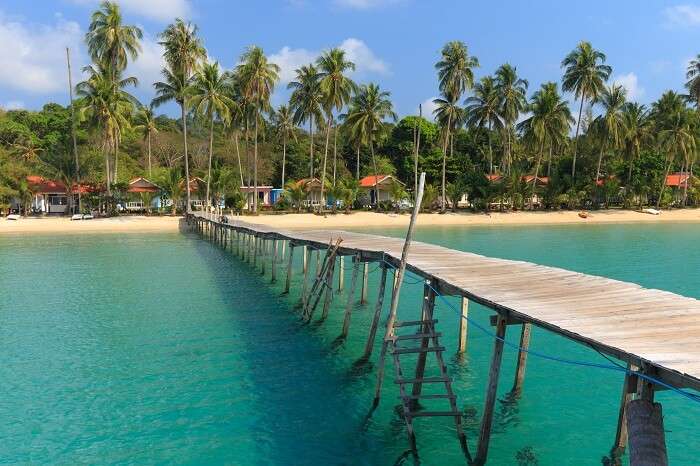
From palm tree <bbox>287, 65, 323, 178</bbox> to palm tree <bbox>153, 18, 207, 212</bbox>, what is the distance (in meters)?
9.08

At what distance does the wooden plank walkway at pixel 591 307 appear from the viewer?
5078mm

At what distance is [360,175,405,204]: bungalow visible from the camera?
59078mm

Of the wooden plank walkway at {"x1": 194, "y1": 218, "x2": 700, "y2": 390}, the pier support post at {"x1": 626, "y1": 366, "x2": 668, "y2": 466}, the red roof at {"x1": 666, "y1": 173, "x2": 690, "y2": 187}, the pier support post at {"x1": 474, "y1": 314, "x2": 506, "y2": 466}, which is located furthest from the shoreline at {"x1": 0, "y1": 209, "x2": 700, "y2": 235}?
the pier support post at {"x1": 626, "y1": 366, "x2": 668, "y2": 466}

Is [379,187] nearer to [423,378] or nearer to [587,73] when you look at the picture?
[587,73]

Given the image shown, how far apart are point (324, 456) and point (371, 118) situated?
164 feet

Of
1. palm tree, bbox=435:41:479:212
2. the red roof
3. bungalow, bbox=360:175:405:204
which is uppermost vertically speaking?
palm tree, bbox=435:41:479:212

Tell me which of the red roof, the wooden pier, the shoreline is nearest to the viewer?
the wooden pier

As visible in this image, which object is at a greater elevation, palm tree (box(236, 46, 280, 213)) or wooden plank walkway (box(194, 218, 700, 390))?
palm tree (box(236, 46, 280, 213))

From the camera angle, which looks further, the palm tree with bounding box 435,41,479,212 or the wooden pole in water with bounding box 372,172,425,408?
the palm tree with bounding box 435,41,479,212

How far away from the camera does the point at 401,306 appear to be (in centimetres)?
1698

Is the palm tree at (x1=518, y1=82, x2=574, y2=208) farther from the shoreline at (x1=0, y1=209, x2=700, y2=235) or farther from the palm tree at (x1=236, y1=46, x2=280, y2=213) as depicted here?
the palm tree at (x1=236, y1=46, x2=280, y2=213)

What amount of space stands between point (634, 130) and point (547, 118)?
8907mm

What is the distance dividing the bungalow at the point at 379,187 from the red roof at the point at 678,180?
30455 mm

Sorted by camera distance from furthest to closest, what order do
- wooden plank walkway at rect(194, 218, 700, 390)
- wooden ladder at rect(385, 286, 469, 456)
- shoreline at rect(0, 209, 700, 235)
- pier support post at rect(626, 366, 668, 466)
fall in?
shoreline at rect(0, 209, 700, 235) → wooden ladder at rect(385, 286, 469, 456) → wooden plank walkway at rect(194, 218, 700, 390) → pier support post at rect(626, 366, 668, 466)
